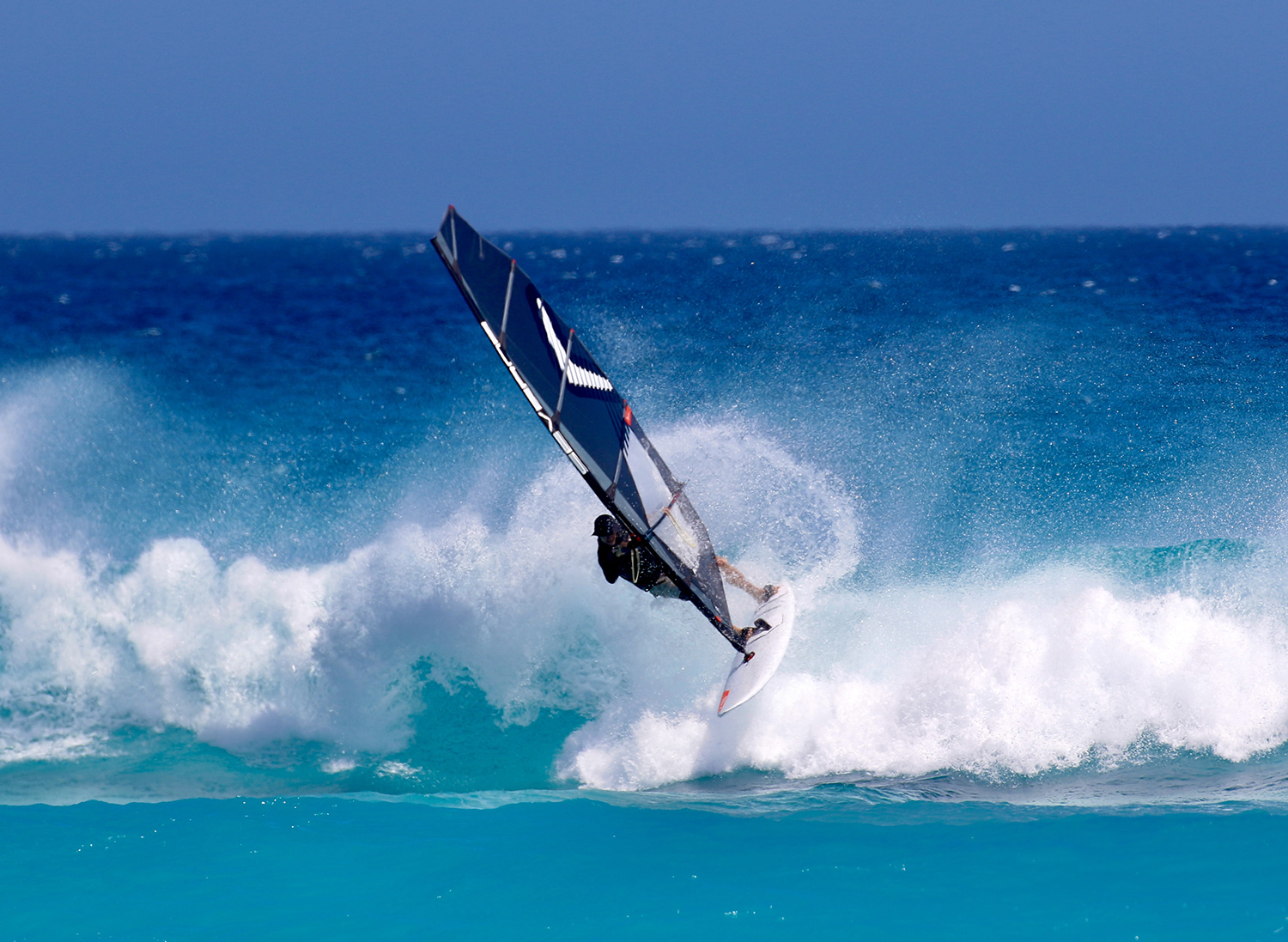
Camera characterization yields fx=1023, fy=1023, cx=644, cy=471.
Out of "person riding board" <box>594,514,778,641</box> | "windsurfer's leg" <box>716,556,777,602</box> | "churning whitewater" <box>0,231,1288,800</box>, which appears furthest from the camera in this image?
"churning whitewater" <box>0,231,1288,800</box>

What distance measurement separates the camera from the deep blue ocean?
256 inches

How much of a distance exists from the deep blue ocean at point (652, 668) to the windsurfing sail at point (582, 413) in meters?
1.81

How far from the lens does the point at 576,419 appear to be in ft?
23.4

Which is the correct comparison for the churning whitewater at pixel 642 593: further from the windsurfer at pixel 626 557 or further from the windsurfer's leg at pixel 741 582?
the windsurfer at pixel 626 557

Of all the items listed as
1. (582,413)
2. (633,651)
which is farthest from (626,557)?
(633,651)

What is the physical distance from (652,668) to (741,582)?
5.87ft

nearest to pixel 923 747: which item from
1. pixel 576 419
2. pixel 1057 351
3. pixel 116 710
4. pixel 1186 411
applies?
pixel 576 419

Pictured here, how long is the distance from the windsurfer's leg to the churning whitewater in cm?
100

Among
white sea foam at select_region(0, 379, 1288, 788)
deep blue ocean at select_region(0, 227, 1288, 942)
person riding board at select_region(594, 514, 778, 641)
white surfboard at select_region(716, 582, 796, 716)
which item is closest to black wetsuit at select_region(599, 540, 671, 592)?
person riding board at select_region(594, 514, 778, 641)

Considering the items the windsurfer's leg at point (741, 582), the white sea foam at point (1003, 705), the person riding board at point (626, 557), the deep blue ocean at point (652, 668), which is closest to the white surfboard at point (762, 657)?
the windsurfer's leg at point (741, 582)

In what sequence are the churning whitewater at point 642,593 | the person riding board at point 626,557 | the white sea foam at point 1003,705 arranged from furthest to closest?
the churning whitewater at point 642,593, the white sea foam at point 1003,705, the person riding board at point 626,557

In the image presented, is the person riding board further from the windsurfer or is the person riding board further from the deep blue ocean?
the deep blue ocean

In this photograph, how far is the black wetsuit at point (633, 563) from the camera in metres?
7.42

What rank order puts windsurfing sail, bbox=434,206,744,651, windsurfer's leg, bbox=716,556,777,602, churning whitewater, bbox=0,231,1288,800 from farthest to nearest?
churning whitewater, bbox=0,231,1288,800 < windsurfer's leg, bbox=716,556,777,602 < windsurfing sail, bbox=434,206,744,651
